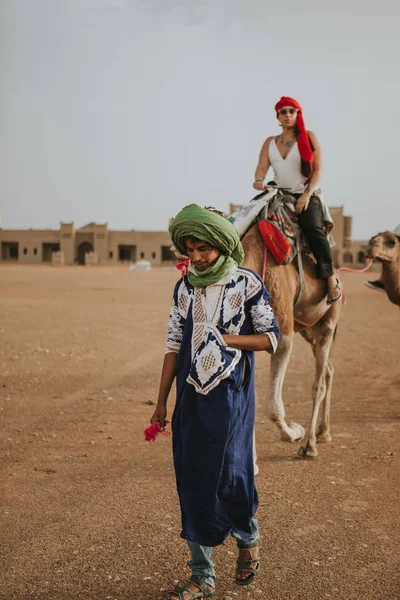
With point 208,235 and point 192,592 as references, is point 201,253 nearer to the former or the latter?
point 208,235

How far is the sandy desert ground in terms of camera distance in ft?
11.4

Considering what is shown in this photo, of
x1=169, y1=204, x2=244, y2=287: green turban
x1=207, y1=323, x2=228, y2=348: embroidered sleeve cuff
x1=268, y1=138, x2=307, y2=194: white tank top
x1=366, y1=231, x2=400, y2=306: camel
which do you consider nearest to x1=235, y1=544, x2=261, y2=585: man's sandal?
x1=207, y1=323, x2=228, y2=348: embroidered sleeve cuff

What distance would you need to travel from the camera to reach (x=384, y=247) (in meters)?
7.81

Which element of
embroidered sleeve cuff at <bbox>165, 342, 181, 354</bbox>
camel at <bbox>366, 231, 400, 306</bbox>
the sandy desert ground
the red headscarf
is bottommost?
the sandy desert ground

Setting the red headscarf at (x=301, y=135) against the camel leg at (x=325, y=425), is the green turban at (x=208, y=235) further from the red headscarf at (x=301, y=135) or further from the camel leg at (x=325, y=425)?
the camel leg at (x=325, y=425)

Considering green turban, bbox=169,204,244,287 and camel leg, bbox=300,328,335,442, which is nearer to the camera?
green turban, bbox=169,204,244,287

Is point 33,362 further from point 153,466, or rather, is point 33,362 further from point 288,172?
point 288,172

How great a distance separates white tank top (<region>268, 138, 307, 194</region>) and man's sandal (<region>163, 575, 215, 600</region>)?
3.69m

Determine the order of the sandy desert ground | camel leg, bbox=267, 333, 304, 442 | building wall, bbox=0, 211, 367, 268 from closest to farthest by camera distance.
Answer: the sandy desert ground, camel leg, bbox=267, 333, 304, 442, building wall, bbox=0, 211, 367, 268

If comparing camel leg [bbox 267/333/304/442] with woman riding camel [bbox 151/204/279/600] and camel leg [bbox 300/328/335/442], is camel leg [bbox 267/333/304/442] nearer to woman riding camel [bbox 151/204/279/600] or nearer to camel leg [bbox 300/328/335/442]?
camel leg [bbox 300/328/335/442]

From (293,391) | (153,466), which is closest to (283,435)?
(153,466)

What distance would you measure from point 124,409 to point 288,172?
347cm

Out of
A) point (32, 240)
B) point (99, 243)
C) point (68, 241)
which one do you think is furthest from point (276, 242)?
point (32, 240)

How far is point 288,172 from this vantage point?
5.72 meters
